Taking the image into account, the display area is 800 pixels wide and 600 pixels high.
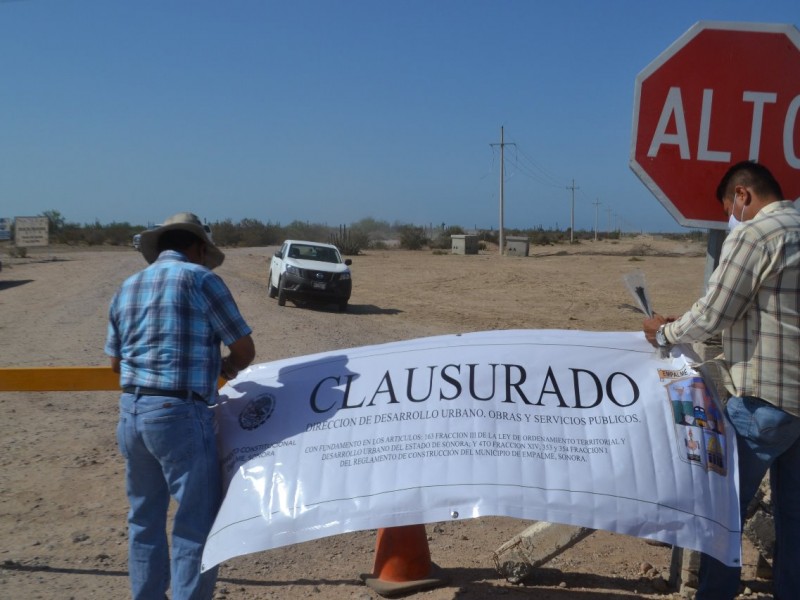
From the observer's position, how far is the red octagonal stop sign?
3314 mm

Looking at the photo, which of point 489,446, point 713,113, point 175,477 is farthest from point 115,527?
point 713,113

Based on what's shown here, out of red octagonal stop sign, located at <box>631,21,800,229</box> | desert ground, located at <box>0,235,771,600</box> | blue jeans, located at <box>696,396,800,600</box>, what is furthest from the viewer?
desert ground, located at <box>0,235,771,600</box>

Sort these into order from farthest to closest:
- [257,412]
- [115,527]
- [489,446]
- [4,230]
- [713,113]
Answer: [4,230]
[115,527]
[257,412]
[713,113]
[489,446]

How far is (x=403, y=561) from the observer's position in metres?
3.85

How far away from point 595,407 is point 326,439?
112cm

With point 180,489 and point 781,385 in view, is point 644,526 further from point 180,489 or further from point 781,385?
point 180,489

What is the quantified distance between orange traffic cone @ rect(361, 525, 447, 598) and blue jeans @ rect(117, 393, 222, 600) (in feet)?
3.20

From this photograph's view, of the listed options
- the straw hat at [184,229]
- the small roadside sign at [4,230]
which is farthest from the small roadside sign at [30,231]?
the straw hat at [184,229]

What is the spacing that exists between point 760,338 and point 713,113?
109cm

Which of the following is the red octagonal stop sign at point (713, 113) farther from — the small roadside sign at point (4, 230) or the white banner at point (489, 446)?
the small roadside sign at point (4, 230)

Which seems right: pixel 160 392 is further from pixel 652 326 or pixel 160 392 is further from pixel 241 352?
pixel 652 326

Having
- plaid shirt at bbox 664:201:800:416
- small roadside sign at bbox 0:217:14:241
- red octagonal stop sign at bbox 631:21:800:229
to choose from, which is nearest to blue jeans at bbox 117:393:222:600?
plaid shirt at bbox 664:201:800:416

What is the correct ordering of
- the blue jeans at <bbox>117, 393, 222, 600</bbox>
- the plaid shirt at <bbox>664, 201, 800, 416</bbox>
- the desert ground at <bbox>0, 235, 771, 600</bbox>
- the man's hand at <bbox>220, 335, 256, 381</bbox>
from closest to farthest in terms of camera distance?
the plaid shirt at <bbox>664, 201, 800, 416</bbox> < the blue jeans at <bbox>117, 393, 222, 600</bbox> < the man's hand at <bbox>220, 335, 256, 381</bbox> < the desert ground at <bbox>0, 235, 771, 600</bbox>

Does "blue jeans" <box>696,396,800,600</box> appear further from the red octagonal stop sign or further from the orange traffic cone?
the orange traffic cone
